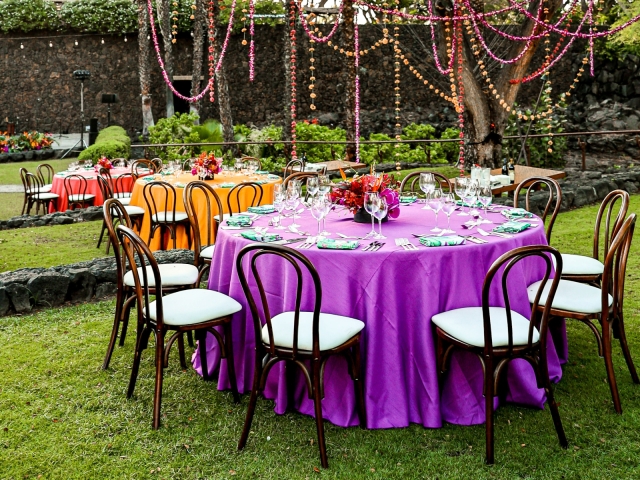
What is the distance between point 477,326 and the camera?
117 inches

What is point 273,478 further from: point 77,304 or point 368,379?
point 77,304

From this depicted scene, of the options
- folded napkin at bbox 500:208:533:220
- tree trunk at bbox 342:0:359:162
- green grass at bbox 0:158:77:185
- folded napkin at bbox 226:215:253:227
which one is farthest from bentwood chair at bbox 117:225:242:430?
green grass at bbox 0:158:77:185

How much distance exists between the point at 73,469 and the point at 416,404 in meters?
1.56

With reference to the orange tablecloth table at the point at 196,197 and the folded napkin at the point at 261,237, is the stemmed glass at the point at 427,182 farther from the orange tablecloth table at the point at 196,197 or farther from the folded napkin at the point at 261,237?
the orange tablecloth table at the point at 196,197

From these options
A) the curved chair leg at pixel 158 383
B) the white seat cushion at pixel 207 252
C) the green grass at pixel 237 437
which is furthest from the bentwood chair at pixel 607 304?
the white seat cushion at pixel 207 252

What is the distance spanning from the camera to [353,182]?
11.9ft

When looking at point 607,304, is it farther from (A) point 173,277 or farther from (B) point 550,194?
(A) point 173,277

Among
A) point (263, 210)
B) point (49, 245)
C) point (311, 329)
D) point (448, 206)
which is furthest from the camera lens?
point (49, 245)

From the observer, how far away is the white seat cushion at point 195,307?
325 cm

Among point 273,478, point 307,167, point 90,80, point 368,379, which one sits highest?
point 90,80

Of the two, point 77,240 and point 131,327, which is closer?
point 131,327

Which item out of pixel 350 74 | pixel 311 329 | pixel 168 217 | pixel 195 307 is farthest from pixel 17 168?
pixel 311 329

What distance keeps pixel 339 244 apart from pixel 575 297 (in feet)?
4.29

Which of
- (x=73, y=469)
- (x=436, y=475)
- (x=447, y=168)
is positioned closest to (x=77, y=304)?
(x=73, y=469)
